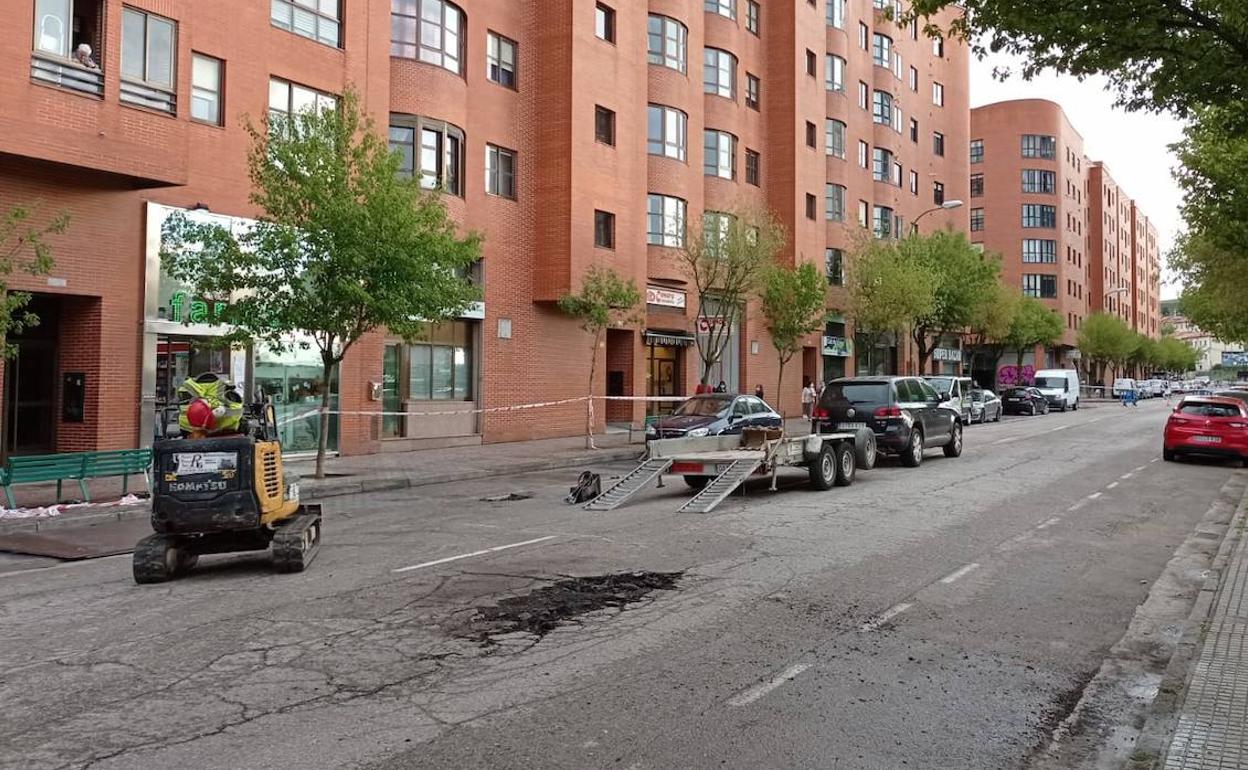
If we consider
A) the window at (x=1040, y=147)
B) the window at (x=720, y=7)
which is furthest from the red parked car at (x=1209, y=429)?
the window at (x=1040, y=147)

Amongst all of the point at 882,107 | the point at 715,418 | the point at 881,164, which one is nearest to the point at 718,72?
the point at 881,164

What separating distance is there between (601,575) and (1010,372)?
60040mm

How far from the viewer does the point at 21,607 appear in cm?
727

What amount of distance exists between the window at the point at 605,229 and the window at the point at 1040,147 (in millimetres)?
64236

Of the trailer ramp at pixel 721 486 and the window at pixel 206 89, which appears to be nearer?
the trailer ramp at pixel 721 486

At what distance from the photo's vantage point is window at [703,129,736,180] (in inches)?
1328

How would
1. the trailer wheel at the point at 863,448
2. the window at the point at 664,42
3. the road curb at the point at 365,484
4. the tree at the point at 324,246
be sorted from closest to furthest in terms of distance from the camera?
the road curb at the point at 365,484 < the tree at the point at 324,246 < the trailer wheel at the point at 863,448 < the window at the point at 664,42

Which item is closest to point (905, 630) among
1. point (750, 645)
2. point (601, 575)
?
point (750, 645)

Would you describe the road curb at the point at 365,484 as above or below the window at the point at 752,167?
below

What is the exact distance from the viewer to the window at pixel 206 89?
17.5 meters

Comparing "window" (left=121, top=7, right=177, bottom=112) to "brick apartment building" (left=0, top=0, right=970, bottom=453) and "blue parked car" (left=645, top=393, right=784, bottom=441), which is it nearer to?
"brick apartment building" (left=0, top=0, right=970, bottom=453)

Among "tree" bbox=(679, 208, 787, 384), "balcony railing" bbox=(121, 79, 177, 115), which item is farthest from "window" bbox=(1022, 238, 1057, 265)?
"balcony railing" bbox=(121, 79, 177, 115)

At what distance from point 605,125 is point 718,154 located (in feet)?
24.0

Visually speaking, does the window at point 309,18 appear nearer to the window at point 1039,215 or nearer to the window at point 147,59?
the window at point 147,59
